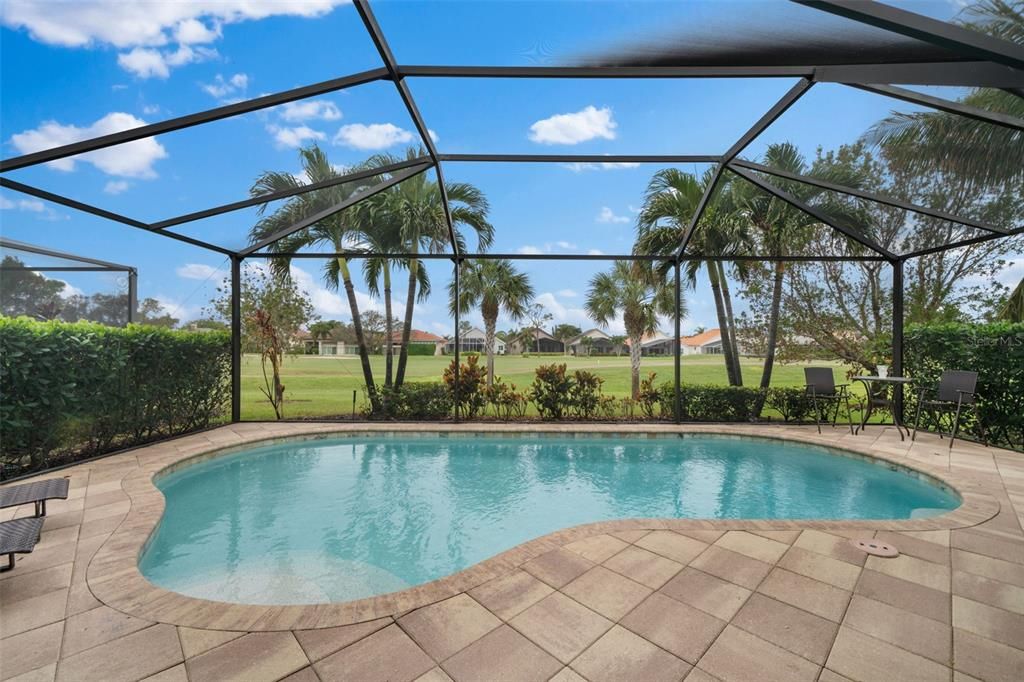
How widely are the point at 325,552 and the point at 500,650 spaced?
8.47 feet

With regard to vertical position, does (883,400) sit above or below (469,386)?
below

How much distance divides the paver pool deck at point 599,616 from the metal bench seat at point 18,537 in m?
0.27

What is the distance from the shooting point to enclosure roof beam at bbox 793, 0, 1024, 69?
7.00ft

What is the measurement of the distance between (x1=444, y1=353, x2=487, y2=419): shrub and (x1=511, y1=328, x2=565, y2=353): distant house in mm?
6054

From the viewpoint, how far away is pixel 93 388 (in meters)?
5.40

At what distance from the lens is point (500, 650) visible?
2.00 meters

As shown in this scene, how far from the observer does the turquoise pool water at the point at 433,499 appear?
11.9 ft

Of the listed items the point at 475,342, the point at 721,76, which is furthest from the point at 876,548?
the point at 475,342

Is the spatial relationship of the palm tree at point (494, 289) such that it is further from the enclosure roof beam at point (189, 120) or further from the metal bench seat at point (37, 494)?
the metal bench seat at point (37, 494)

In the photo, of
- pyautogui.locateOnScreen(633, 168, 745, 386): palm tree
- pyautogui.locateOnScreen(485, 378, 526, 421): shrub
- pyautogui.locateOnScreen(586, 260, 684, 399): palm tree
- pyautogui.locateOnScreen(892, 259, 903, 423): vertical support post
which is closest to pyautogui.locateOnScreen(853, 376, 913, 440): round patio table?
pyautogui.locateOnScreen(892, 259, 903, 423): vertical support post

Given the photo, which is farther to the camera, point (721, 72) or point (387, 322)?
point (387, 322)

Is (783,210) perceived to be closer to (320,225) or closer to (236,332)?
(320,225)

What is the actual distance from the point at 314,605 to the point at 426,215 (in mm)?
7607

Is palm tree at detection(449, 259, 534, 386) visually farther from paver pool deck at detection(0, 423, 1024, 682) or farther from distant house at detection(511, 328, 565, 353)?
paver pool deck at detection(0, 423, 1024, 682)
